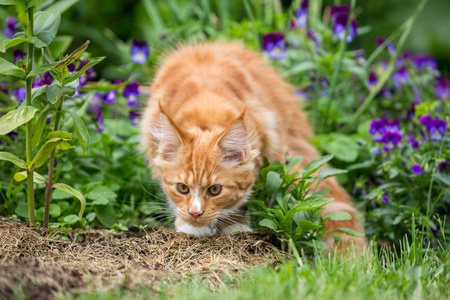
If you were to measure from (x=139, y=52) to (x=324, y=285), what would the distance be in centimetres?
299

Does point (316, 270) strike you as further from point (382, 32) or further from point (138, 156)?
point (382, 32)

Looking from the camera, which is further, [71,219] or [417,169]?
[417,169]

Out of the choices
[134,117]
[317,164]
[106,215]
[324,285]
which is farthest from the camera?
[134,117]

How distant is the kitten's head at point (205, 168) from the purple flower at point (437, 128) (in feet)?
4.55

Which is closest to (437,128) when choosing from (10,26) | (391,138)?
(391,138)

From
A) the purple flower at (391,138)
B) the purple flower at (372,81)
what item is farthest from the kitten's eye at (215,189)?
the purple flower at (372,81)

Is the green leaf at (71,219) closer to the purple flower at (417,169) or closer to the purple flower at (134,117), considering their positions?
the purple flower at (134,117)

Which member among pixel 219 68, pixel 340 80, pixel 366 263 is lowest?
pixel 366 263

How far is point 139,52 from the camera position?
4551mm

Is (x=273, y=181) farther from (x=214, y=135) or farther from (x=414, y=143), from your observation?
(x=414, y=143)

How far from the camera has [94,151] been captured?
3.79 m

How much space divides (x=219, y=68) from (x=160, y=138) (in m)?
0.78

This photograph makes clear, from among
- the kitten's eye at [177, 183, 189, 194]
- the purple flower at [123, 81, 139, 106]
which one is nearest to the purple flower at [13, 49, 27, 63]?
the purple flower at [123, 81, 139, 106]

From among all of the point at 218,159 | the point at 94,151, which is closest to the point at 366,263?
the point at 218,159
